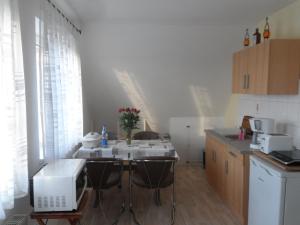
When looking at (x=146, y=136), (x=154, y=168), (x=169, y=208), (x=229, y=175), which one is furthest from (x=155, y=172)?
(x=146, y=136)

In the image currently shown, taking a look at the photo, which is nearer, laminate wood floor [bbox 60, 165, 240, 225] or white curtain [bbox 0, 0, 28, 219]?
white curtain [bbox 0, 0, 28, 219]

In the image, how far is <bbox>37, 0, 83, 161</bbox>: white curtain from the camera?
8.48 feet

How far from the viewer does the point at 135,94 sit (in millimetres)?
4766

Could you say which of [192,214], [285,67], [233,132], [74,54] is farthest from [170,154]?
[74,54]

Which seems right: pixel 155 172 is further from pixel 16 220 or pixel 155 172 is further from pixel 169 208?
pixel 16 220

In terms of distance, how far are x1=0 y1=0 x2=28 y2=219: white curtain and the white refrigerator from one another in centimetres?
213

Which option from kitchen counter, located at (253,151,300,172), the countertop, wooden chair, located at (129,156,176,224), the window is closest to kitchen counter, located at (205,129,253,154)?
the countertop

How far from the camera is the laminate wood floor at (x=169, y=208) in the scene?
3049 mm

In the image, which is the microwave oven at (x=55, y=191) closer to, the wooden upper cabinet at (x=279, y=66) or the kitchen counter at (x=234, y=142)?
the kitchen counter at (x=234, y=142)

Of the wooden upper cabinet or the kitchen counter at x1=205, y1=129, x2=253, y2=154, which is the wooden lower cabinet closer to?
the kitchen counter at x1=205, y1=129, x2=253, y2=154

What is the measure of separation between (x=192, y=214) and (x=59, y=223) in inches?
64.1

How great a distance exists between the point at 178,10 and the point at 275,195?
8.64 ft

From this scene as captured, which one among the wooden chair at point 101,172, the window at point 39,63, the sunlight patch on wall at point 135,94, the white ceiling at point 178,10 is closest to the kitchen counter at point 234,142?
the sunlight patch on wall at point 135,94

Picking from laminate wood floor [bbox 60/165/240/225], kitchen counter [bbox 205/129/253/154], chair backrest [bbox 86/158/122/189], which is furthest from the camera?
laminate wood floor [bbox 60/165/240/225]
